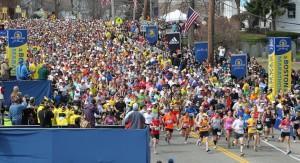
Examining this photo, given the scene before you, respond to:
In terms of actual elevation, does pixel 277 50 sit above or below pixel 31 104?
above

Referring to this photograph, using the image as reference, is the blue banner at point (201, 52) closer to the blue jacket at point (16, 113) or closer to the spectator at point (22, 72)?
the spectator at point (22, 72)

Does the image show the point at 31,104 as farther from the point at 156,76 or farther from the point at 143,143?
the point at 156,76

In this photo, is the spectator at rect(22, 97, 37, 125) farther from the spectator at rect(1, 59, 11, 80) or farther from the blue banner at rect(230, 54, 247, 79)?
the blue banner at rect(230, 54, 247, 79)

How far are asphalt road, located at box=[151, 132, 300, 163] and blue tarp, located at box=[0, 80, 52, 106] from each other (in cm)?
525

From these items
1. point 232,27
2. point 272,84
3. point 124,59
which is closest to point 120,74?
point 124,59

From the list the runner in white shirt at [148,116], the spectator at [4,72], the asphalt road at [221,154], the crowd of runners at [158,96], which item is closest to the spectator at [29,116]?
the crowd of runners at [158,96]

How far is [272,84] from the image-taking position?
31156mm

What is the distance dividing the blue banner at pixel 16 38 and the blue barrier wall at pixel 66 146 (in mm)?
14498

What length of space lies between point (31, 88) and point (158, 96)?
5011 mm

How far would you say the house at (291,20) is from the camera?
7388 centimetres

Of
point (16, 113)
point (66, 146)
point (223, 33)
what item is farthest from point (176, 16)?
point (66, 146)

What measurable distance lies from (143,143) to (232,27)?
1773 inches

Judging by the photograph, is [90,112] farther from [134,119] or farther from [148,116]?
[134,119]

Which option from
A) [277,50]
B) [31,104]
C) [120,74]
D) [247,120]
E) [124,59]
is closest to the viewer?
[31,104]
